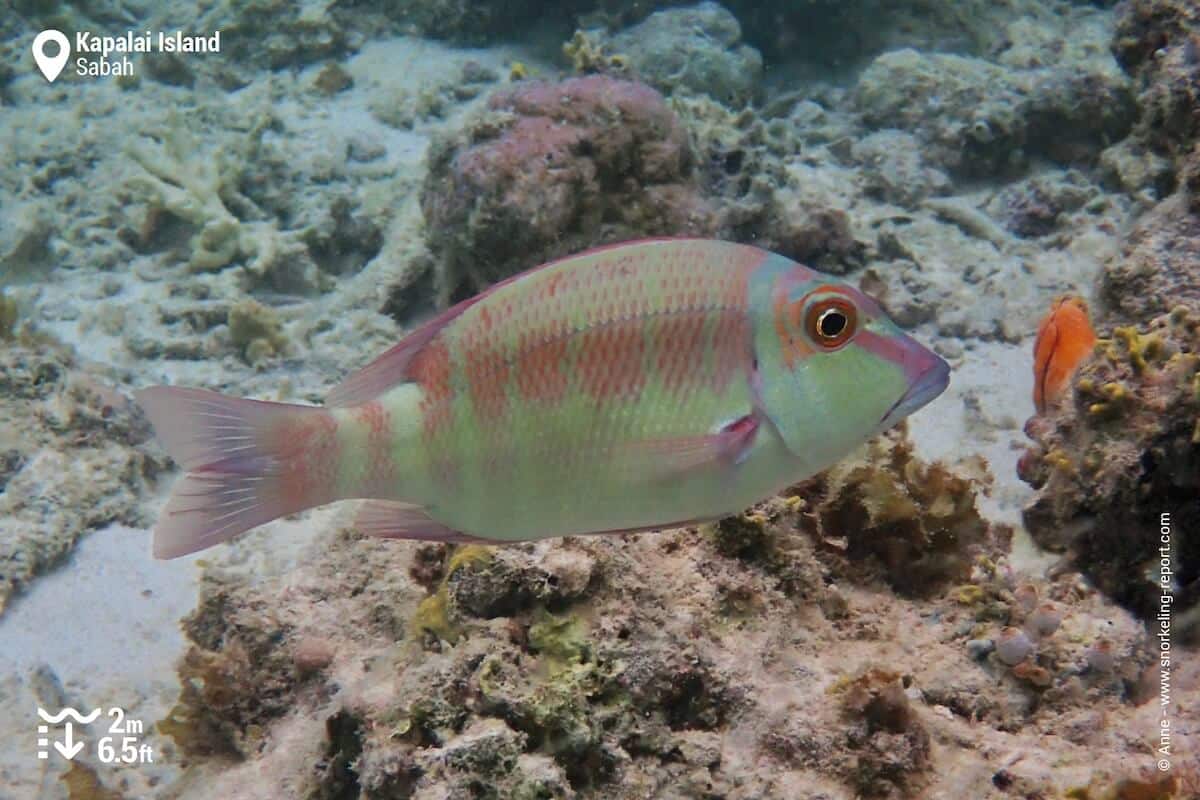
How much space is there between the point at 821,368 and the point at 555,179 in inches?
164

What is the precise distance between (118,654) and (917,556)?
4105mm

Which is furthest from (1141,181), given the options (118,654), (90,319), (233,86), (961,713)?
(233,86)

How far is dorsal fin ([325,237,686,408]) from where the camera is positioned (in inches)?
66.5

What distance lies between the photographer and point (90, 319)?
23.5 feet

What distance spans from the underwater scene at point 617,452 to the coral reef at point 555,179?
0.09 ft

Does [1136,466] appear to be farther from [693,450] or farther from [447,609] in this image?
[447,609]

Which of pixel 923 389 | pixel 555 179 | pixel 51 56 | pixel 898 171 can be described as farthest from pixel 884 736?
pixel 51 56

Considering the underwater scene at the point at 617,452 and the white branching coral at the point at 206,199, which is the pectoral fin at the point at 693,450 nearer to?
the underwater scene at the point at 617,452

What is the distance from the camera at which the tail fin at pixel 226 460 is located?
1.68 metres

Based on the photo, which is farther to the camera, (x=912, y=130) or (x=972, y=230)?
(x=912, y=130)

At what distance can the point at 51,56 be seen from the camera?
11859 millimetres

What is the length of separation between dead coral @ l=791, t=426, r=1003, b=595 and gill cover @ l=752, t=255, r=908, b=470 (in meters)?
1.56

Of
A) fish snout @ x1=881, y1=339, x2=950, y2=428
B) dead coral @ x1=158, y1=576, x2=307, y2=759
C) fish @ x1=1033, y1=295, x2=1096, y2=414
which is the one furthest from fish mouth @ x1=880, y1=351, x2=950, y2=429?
fish @ x1=1033, y1=295, x2=1096, y2=414

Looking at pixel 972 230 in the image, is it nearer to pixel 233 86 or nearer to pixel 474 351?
pixel 474 351
